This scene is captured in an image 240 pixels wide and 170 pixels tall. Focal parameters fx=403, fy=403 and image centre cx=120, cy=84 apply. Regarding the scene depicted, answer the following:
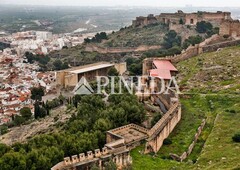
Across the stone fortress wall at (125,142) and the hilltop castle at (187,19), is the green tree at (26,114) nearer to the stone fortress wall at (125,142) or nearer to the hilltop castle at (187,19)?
the stone fortress wall at (125,142)

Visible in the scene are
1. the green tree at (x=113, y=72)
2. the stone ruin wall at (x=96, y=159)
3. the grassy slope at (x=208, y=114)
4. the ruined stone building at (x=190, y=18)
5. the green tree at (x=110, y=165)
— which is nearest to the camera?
the green tree at (x=110, y=165)

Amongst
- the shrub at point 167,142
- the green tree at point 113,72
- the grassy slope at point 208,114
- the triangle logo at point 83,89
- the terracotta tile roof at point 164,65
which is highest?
the terracotta tile roof at point 164,65

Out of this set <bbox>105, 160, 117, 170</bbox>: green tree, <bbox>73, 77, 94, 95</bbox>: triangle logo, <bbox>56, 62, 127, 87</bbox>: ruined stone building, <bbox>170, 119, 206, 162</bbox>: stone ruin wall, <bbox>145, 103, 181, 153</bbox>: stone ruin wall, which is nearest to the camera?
<bbox>105, 160, 117, 170</bbox>: green tree

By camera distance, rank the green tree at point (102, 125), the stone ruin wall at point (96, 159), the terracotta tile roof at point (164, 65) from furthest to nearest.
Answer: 1. the terracotta tile roof at point (164, 65)
2. the green tree at point (102, 125)
3. the stone ruin wall at point (96, 159)

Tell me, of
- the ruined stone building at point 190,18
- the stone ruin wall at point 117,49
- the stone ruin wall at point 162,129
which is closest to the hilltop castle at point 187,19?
the ruined stone building at point 190,18

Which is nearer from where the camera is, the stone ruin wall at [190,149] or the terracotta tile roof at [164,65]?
the stone ruin wall at [190,149]

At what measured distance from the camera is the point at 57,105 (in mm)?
43219

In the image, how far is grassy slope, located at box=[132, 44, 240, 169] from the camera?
19.1 m

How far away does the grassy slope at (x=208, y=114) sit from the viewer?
19.1m

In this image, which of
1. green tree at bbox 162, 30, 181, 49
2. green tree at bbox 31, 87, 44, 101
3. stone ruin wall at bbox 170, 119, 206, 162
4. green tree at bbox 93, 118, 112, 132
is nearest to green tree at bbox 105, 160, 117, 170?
stone ruin wall at bbox 170, 119, 206, 162

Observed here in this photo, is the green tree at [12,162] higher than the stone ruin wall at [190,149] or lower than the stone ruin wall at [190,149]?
higher

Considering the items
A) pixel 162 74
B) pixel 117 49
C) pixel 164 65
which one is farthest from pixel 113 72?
pixel 117 49

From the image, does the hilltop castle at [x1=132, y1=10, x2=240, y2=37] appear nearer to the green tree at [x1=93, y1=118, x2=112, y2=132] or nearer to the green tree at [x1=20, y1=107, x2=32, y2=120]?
the green tree at [x1=20, y1=107, x2=32, y2=120]

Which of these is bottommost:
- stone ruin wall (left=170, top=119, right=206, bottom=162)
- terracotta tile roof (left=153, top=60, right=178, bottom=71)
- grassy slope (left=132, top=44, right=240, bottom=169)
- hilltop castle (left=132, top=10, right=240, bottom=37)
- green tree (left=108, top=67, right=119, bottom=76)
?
green tree (left=108, top=67, right=119, bottom=76)
